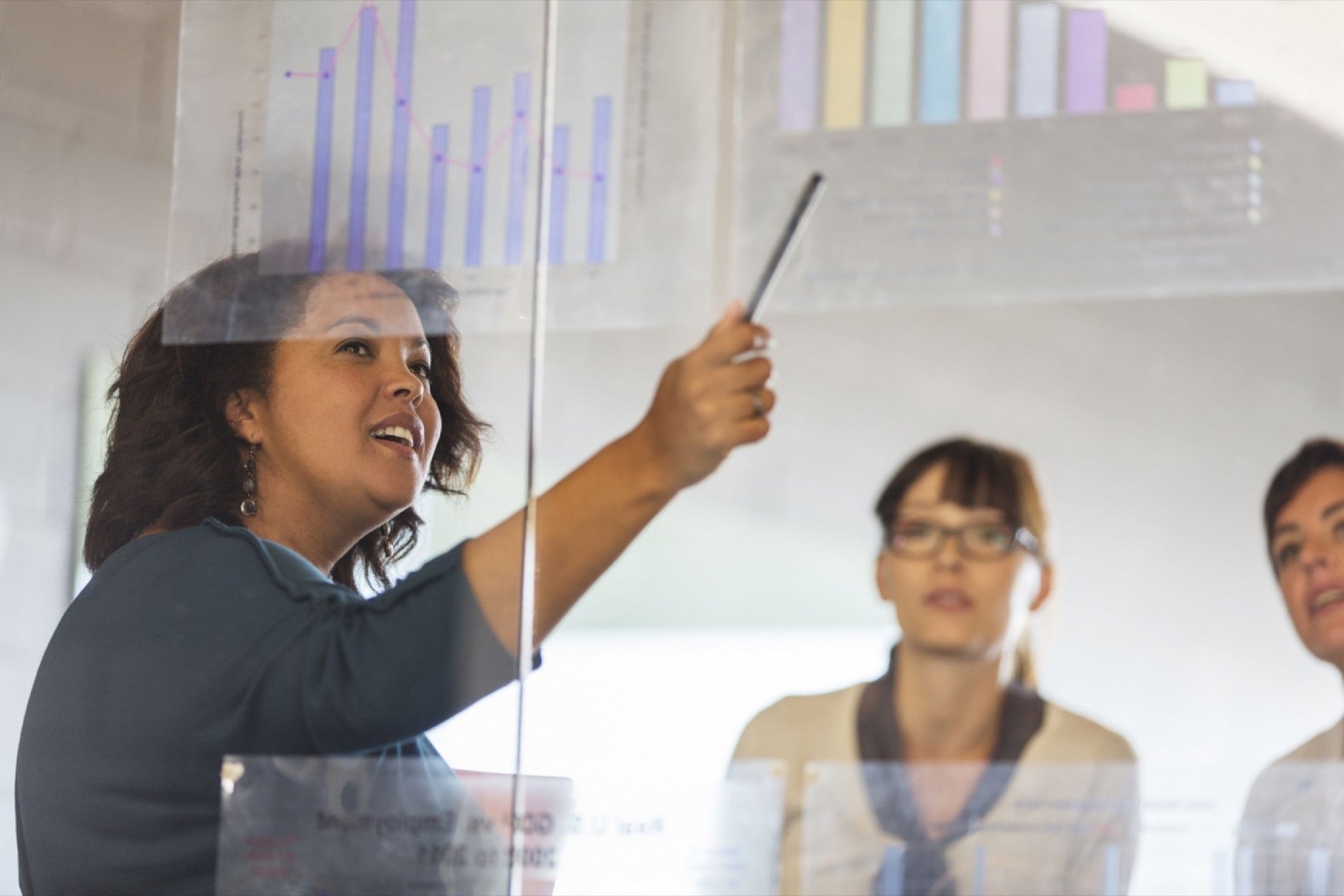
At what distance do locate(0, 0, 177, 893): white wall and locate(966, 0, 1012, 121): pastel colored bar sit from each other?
73 cm

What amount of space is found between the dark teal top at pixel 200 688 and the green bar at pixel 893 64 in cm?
50

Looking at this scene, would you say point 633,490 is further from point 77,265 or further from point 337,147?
point 77,265

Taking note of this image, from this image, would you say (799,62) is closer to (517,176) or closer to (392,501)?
(517,176)

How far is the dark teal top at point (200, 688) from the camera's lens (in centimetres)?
127

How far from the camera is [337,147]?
1450 mm

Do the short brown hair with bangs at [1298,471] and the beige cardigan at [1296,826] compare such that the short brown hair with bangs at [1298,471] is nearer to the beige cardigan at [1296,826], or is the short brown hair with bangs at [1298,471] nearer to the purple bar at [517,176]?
the beige cardigan at [1296,826]

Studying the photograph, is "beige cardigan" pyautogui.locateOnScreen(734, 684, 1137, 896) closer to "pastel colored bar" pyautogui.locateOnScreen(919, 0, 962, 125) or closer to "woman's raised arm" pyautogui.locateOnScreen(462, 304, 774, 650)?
"woman's raised arm" pyautogui.locateOnScreen(462, 304, 774, 650)

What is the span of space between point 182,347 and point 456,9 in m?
0.39

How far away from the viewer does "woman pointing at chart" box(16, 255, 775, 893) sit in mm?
1286


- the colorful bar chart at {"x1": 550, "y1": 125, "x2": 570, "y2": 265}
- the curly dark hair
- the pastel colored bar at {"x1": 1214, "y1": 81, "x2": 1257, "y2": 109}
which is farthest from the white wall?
the pastel colored bar at {"x1": 1214, "y1": 81, "x2": 1257, "y2": 109}

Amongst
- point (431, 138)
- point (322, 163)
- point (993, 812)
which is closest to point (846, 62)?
point (431, 138)

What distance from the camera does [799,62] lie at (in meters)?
1.35

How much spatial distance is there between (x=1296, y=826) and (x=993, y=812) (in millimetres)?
217

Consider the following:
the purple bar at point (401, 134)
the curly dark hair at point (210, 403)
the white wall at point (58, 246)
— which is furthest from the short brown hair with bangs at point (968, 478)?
the white wall at point (58, 246)
